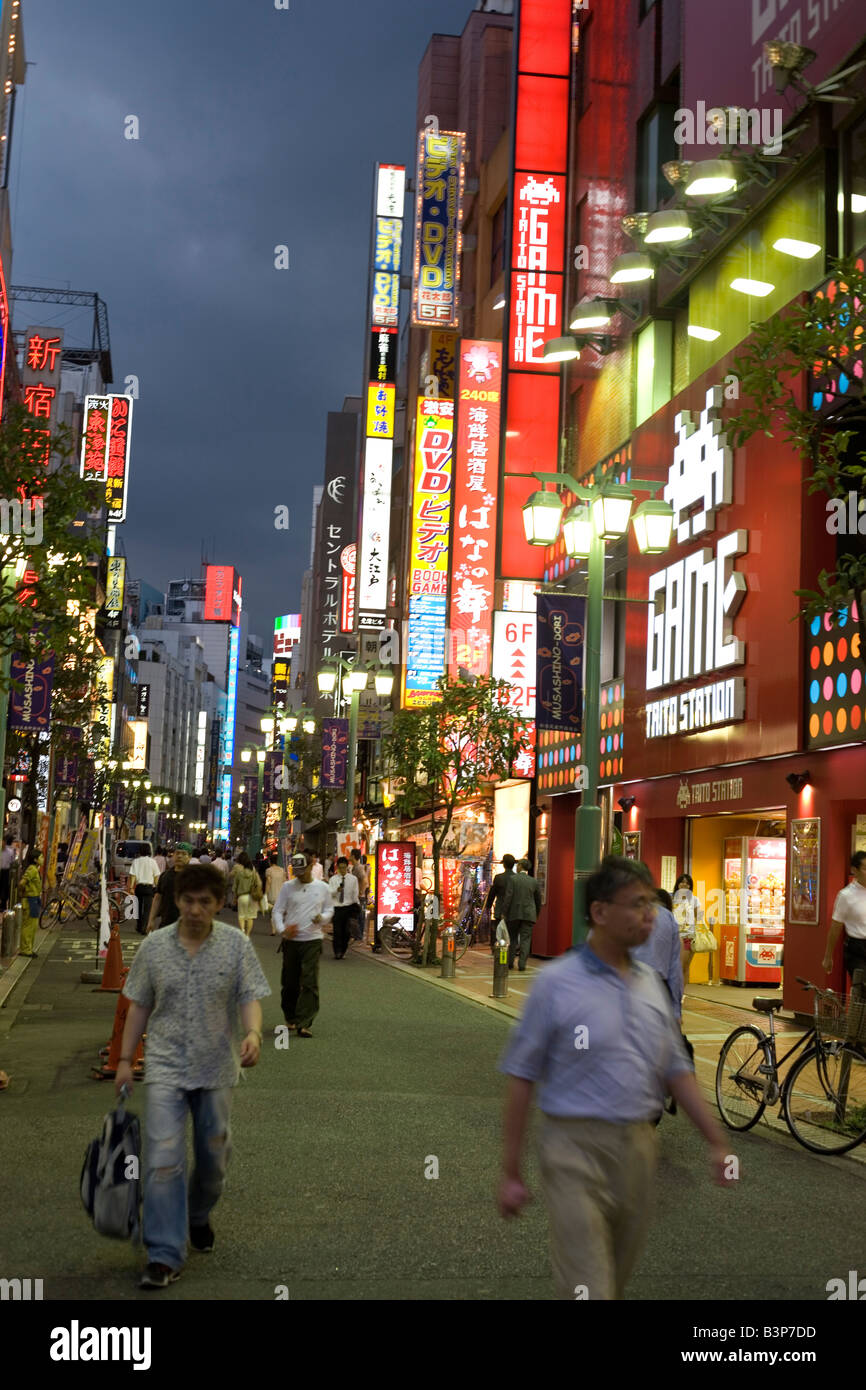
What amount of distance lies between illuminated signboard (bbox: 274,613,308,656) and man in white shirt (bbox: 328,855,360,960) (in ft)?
363

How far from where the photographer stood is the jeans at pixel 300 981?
15.1 m

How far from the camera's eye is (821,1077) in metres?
10.3

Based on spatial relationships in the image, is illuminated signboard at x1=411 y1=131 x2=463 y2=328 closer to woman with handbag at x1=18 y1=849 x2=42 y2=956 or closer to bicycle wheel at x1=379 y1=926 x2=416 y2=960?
bicycle wheel at x1=379 y1=926 x2=416 y2=960

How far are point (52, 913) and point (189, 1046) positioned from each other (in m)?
31.7

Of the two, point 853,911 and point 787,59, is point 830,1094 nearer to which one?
point 853,911

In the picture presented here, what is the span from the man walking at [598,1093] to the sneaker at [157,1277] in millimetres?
2371

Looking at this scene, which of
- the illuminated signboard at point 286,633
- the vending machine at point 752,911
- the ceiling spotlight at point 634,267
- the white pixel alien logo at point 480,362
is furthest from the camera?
the illuminated signboard at point 286,633

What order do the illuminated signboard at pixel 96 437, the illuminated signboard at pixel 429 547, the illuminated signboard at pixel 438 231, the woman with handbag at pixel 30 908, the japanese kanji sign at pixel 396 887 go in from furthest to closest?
the illuminated signboard at pixel 96 437
the illuminated signboard at pixel 438 231
the illuminated signboard at pixel 429 547
the japanese kanji sign at pixel 396 887
the woman with handbag at pixel 30 908

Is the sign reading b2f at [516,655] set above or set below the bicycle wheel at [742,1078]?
above

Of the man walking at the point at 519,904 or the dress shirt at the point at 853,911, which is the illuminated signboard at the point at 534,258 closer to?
the man walking at the point at 519,904

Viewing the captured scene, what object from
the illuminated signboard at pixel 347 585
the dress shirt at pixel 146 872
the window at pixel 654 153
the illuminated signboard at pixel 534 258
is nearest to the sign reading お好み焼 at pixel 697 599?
the illuminated signboard at pixel 534 258

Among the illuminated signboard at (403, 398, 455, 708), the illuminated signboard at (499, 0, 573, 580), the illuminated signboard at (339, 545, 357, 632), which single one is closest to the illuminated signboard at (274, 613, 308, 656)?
the illuminated signboard at (339, 545, 357, 632)

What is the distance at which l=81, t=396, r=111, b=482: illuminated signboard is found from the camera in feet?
222
